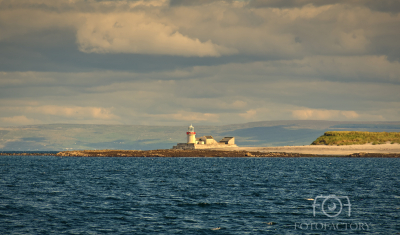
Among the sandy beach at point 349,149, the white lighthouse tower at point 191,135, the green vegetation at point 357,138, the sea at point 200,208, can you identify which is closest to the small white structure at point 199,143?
the white lighthouse tower at point 191,135

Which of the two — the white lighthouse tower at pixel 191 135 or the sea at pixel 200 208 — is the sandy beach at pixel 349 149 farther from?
the sea at pixel 200 208

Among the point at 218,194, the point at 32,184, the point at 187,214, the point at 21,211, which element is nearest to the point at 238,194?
the point at 218,194

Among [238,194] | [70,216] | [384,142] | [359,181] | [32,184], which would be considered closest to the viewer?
[70,216]

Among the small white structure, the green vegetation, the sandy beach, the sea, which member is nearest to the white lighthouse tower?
the small white structure

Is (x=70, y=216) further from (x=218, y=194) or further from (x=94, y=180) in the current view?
(x=94, y=180)

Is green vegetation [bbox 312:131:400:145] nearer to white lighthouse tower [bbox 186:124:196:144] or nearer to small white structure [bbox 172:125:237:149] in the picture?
small white structure [bbox 172:125:237:149]

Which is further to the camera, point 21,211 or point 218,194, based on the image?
point 218,194

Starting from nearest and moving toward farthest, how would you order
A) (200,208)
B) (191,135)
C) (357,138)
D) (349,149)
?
(200,208), (349,149), (357,138), (191,135)

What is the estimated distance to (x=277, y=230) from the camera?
26.9m

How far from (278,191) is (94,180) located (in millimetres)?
26023

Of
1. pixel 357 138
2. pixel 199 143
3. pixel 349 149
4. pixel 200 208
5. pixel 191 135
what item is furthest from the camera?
pixel 199 143

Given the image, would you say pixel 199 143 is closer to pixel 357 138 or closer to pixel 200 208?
pixel 357 138

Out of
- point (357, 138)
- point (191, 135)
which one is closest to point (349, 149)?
point (357, 138)

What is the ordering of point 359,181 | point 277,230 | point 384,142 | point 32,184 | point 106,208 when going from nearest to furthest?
point 277,230 → point 106,208 → point 32,184 → point 359,181 → point 384,142
